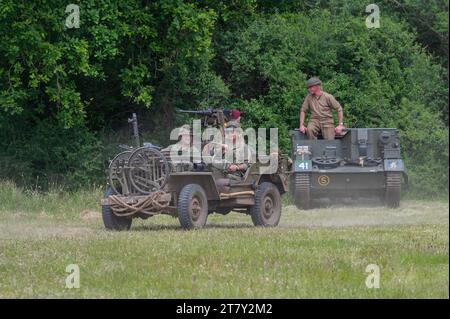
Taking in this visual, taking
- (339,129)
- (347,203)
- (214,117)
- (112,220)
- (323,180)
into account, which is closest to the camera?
(112,220)

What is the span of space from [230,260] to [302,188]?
957 centimetres

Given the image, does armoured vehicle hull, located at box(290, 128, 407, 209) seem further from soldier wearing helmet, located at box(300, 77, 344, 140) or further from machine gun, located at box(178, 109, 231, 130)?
machine gun, located at box(178, 109, 231, 130)

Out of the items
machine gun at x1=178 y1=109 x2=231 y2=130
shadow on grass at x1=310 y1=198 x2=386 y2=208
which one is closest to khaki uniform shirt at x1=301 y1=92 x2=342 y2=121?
shadow on grass at x1=310 y1=198 x2=386 y2=208

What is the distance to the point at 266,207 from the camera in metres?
19.2

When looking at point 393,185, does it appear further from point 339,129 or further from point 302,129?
point 302,129

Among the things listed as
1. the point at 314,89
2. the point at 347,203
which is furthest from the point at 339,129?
the point at 347,203

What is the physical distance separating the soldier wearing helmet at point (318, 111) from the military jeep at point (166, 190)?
4.24m

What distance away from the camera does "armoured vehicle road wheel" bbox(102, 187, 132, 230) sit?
17.9m

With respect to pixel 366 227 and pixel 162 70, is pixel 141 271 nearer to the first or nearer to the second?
pixel 366 227

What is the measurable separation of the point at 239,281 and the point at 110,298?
4.70 feet

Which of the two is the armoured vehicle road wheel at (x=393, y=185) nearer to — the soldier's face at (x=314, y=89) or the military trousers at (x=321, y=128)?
the military trousers at (x=321, y=128)

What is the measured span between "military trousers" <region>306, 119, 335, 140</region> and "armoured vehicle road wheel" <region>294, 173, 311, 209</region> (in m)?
1.08
